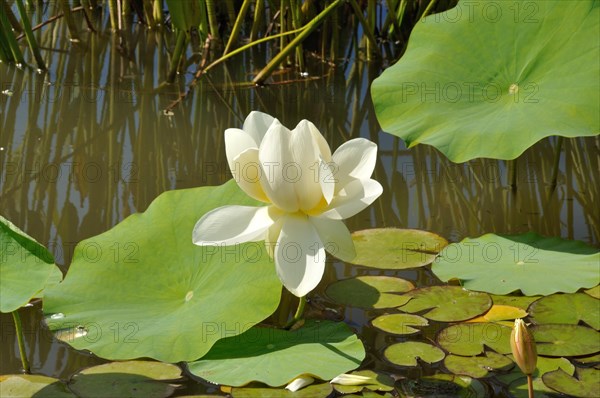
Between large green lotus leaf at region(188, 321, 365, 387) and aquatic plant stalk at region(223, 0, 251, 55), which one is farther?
aquatic plant stalk at region(223, 0, 251, 55)

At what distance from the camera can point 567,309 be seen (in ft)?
5.27

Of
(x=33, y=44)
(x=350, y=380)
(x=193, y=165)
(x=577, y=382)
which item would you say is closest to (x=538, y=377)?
(x=577, y=382)

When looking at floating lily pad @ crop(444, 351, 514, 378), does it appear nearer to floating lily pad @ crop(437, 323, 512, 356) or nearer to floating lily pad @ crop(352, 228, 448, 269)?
floating lily pad @ crop(437, 323, 512, 356)

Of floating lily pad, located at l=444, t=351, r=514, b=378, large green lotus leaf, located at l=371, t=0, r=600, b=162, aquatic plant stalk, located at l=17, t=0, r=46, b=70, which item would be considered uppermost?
aquatic plant stalk, located at l=17, t=0, r=46, b=70

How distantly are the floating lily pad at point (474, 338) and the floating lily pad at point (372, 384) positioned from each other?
0.15 m

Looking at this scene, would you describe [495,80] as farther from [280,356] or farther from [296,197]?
[280,356]

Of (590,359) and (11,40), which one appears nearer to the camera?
(590,359)

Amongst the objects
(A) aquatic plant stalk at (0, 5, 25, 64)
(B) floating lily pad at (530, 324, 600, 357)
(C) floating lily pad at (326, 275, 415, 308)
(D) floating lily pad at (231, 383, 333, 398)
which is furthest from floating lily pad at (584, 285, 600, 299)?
(A) aquatic plant stalk at (0, 5, 25, 64)

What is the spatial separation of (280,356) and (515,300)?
543mm

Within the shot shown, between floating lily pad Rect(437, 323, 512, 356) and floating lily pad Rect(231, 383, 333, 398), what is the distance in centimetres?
27

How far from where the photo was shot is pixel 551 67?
6.45 ft

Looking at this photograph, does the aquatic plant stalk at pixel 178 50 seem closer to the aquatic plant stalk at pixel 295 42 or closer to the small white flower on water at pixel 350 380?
the aquatic plant stalk at pixel 295 42

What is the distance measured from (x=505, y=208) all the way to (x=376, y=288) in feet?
1.88

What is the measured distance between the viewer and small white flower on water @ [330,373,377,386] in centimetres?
137
